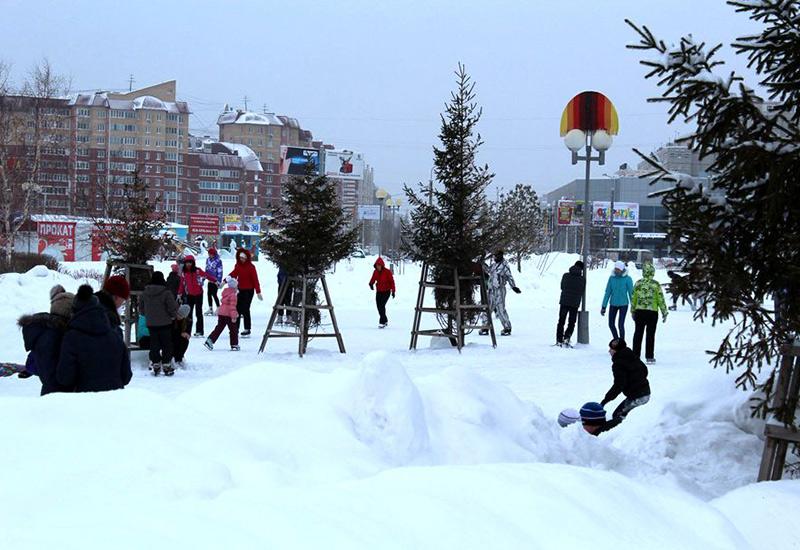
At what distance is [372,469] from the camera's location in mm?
4648

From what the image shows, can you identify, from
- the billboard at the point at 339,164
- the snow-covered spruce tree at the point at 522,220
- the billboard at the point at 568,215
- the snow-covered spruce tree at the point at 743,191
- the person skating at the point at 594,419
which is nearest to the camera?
the snow-covered spruce tree at the point at 743,191

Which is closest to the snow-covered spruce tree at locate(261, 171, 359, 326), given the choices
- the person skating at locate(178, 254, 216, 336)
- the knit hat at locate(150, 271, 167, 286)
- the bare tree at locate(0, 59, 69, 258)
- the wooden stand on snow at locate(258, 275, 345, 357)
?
the wooden stand on snow at locate(258, 275, 345, 357)

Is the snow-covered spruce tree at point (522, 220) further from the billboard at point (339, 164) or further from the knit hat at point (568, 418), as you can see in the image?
the knit hat at point (568, 418)

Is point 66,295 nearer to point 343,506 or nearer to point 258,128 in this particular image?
point 343,506

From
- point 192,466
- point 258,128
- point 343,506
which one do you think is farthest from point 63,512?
point 258,128

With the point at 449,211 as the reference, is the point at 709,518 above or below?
below

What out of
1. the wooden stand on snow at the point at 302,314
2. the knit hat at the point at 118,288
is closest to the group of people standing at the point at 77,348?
the knit hat at the point at 118,288

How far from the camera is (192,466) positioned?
359 centimetres

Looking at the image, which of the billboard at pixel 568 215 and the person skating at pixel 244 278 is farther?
the billboard at pixel 568 215

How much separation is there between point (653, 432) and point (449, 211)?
29.0 feet

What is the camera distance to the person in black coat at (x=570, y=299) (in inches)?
652

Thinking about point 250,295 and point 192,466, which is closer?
point 192,466

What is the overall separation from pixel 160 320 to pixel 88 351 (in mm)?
5765

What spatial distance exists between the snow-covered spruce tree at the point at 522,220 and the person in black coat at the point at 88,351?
38765 millimetres
